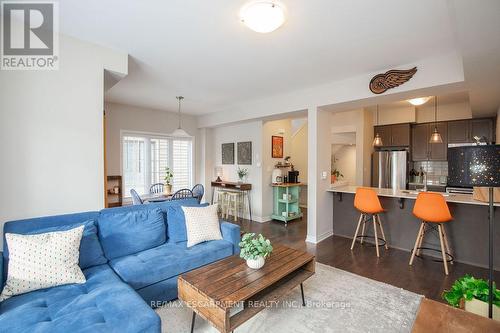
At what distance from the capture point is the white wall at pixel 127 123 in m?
4.97

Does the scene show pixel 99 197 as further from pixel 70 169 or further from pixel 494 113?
pixel 494 113

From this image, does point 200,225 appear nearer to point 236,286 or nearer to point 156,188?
point 236,286

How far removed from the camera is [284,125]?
5883mm

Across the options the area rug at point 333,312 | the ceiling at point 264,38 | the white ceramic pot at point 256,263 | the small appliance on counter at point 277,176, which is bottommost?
the area rug at point 333,312

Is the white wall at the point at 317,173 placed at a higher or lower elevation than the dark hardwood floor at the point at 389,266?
higher

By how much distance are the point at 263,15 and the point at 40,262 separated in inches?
101

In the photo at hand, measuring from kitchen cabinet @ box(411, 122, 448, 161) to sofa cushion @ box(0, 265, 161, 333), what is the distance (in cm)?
650

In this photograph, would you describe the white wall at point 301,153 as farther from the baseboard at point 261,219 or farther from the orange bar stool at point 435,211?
the orange bar stool at point 435,211

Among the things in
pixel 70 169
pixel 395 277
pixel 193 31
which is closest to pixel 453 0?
pixel 193 31

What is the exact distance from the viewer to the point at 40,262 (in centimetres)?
176

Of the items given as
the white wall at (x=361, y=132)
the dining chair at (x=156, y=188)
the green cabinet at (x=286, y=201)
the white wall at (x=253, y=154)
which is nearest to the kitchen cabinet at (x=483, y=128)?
the white wall at (x=361, y=132)

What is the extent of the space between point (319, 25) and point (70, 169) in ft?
9.27

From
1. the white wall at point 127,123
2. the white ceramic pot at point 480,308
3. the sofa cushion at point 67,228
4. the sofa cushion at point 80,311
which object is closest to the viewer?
the sofa cushion at point 80,311

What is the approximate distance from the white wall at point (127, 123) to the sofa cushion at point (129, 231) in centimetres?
288
